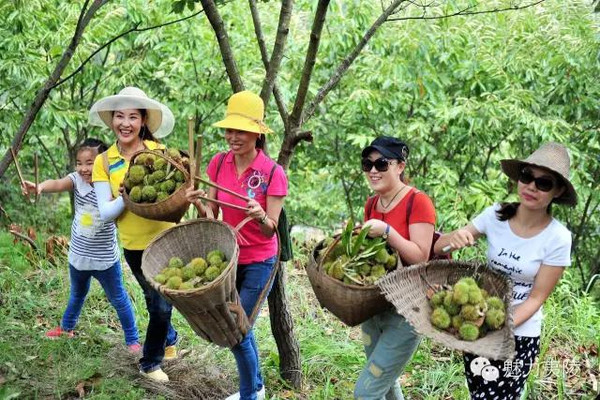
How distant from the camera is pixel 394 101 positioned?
6168mm

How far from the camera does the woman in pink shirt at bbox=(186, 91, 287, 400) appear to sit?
119 inches

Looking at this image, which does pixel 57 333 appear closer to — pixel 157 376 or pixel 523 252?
pixel 157 376

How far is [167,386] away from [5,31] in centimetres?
356

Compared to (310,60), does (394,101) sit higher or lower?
lower

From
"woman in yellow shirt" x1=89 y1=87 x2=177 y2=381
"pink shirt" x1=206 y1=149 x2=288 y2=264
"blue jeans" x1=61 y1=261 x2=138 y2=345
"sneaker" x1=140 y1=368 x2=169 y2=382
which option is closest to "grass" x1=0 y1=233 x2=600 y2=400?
"sneaker" x1=140 y1=368 x2=169 y2=382

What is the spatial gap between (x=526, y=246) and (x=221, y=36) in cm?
188

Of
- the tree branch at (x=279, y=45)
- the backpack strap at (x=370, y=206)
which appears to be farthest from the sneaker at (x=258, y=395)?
the tree branch at (x=279, y=45)

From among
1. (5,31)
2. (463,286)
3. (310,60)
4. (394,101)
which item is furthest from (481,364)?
(5,31)

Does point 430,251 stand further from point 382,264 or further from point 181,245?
point 181,245

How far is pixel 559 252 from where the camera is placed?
8.28 feet

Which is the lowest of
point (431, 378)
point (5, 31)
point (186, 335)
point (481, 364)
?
point (431, 378)

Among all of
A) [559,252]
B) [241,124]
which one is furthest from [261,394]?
[559,252]

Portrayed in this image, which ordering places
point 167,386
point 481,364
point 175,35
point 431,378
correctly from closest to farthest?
point 481,364, point 167,386, point 431,378, point 175,35

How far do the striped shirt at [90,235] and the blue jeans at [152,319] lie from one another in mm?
418
